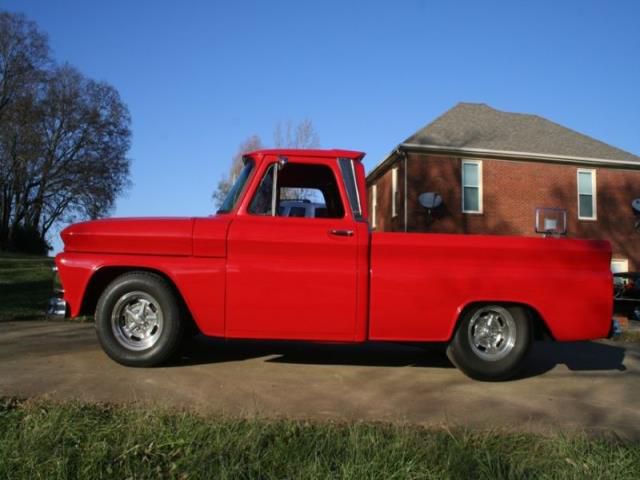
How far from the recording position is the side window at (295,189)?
497 centimetres

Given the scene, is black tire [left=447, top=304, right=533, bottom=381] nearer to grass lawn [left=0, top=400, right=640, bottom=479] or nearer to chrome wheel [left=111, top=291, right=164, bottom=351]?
grass lawn [left=0, top=400, right=640, bottom=479]

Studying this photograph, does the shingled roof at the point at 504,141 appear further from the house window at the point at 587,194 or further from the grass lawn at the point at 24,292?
the grass lawn at the point at 24,292

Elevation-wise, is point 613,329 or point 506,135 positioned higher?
point 506,135

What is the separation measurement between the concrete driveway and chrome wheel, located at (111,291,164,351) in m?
0.25

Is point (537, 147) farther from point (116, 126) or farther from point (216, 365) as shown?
point (116, 126)

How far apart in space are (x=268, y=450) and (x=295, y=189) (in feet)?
11.4

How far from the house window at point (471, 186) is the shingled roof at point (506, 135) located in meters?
0.69

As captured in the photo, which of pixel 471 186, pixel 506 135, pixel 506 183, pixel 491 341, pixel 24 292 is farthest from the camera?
pixel 506 135

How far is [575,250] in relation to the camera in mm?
4859

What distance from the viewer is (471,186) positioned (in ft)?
63.2

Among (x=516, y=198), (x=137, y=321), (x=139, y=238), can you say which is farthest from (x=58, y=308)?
(x=516, y=198)

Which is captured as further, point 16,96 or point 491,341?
point 16,96

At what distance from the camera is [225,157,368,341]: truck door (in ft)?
15.2

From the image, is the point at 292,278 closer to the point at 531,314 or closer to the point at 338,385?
the point at 338,385
